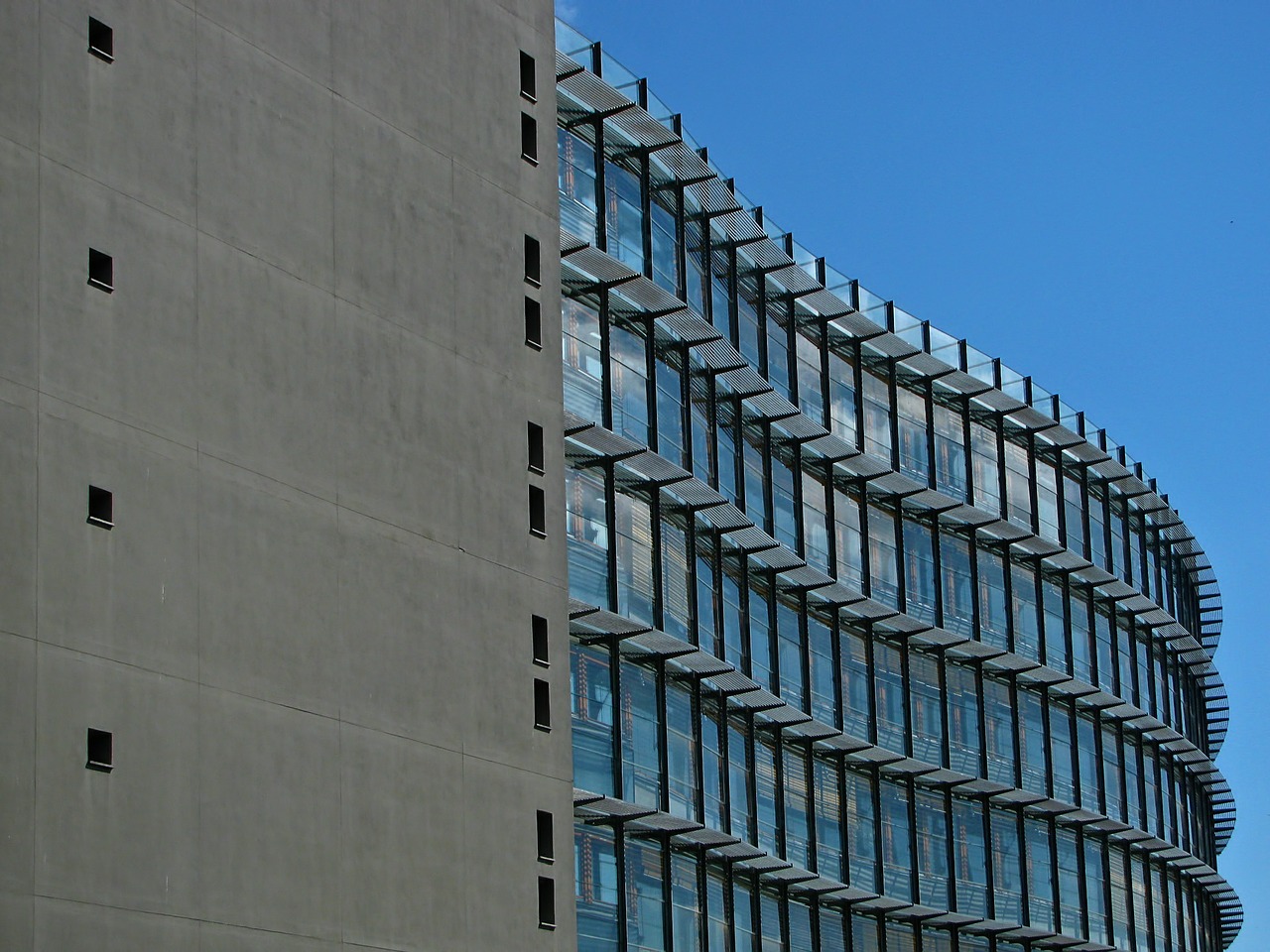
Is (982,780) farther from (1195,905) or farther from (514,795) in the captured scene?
(514,795)

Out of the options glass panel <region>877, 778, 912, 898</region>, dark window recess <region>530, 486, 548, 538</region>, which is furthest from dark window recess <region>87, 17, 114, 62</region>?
glass panel <region>877, 778, 912, 898</region>

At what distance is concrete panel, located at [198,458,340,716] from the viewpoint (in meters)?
40.8

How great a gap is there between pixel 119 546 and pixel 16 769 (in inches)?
172

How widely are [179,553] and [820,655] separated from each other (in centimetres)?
2614

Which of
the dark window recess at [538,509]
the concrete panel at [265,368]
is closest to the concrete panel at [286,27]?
the concrete panel at [265,368]

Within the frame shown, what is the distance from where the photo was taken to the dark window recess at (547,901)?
47.8 meters

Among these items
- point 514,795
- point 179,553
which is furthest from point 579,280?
point 179,553

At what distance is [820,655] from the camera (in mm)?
62719

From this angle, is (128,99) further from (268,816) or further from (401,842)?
(401,842)

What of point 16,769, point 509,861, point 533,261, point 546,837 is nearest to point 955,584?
point 533,261

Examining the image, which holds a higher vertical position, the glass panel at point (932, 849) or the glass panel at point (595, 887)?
the glass panel at point (932, 849)

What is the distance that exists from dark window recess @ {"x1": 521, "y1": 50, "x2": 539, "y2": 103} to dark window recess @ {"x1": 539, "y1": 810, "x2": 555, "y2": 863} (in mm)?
16042

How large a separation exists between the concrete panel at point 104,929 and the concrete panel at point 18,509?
4.33m

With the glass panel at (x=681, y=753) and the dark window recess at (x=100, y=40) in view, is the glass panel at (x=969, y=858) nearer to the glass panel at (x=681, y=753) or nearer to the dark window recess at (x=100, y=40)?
the glass panel at (x=681, y=753)
